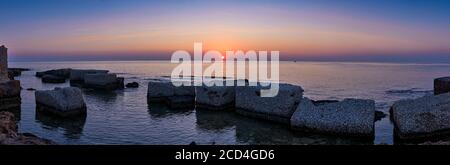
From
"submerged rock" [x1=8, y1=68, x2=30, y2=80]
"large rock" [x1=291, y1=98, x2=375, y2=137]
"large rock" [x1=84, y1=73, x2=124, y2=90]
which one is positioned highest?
"submerged rock" [x1=8, y1=68, x2=30, y2=80]

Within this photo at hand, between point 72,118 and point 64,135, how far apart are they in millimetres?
5932

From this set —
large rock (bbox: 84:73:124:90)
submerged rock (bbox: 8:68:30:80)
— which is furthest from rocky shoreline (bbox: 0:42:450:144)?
submerged rock (bbox: 8:68:30:80)

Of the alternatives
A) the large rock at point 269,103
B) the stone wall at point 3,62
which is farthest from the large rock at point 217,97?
the stone wall at point 3,62

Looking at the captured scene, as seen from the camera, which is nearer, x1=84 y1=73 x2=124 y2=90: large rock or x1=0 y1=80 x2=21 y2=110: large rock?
x1=0 y1=80 x2=21 y2=110: large rock

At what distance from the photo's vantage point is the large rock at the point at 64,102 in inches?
1175

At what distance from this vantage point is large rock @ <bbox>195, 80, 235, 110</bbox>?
33938 mm

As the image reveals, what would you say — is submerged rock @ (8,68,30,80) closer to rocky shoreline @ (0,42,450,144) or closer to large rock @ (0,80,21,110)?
large rock @ (0,80,21,110)

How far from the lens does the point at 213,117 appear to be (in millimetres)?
31469

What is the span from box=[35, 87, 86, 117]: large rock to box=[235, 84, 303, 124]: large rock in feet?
43.9

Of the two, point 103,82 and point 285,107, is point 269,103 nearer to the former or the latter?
point 285,107

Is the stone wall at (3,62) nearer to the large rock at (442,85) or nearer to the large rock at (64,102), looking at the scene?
the large rock at (64,102)

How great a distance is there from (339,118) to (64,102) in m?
21.2
